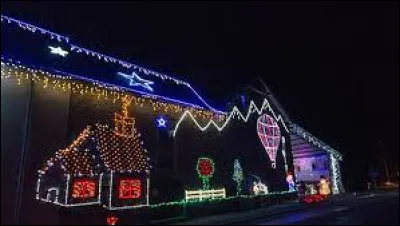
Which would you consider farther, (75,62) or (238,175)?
(238,175)

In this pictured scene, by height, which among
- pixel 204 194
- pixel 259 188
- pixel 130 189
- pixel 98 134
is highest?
pixel 98 134

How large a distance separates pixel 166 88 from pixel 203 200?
232 inches

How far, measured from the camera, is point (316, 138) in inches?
1331

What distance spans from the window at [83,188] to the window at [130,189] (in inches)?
47.4

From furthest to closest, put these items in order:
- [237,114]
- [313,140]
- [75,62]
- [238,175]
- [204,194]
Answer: [313,140]
[237,114]
[238,175]
[204,194]
[75,62]

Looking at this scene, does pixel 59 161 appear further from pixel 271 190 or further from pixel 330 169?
pixel 330 169

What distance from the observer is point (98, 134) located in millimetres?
15805

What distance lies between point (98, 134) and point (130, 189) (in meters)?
2.60

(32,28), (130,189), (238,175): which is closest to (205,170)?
(238,175)

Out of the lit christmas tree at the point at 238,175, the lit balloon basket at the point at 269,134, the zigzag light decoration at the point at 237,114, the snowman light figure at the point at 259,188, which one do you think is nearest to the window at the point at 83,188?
the zigzag light decoration at the point at 237,114

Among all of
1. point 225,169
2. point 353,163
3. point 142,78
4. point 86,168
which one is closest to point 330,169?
point 353,163

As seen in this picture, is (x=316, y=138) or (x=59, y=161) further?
(x=316, y=138)

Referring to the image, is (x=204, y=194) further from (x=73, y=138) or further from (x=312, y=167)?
(x=312, y=167)

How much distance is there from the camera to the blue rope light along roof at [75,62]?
14.4 m
